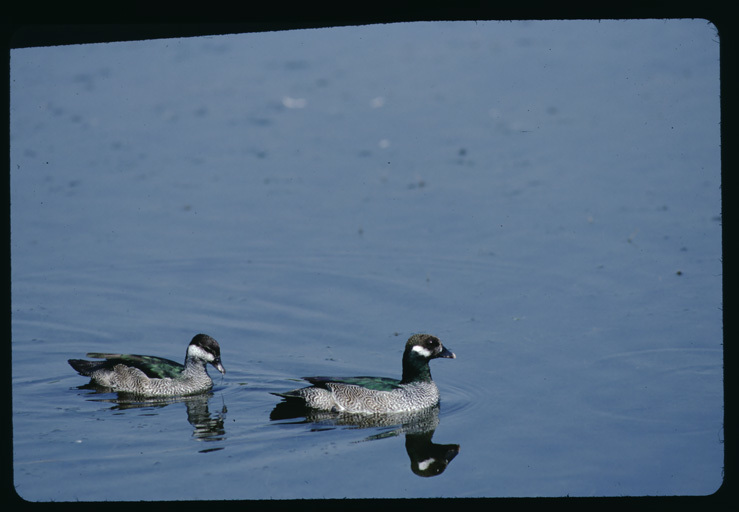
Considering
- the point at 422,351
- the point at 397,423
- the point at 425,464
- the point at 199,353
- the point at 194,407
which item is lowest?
the point at 425,464

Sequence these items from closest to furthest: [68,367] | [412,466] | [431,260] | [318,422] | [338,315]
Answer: [412,466] → [318,422] → [68,367] → [338,315] → [431,260]

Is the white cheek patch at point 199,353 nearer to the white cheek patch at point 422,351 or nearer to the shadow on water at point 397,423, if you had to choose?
the shadow on water at point 397,423

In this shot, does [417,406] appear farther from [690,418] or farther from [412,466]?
[690,418]

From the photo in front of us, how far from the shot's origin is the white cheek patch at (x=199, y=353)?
14.0 metres

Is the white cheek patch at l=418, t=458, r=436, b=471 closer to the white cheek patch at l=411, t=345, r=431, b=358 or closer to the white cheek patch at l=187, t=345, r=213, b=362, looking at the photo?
the white cheek patch at l=411, t=345, r=431, b=358

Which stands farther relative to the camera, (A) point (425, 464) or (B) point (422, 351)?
(B) point (422, 351)

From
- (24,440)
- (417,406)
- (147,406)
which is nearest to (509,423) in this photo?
(417,406)

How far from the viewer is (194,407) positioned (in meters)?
13.6

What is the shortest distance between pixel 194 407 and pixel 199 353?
748 millimetres

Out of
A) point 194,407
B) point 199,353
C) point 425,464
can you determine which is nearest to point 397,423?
point 425,464

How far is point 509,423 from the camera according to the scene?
12703 mm

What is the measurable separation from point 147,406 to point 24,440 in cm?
170

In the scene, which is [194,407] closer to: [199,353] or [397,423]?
[199,353]

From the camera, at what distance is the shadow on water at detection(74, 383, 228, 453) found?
41.5ft
